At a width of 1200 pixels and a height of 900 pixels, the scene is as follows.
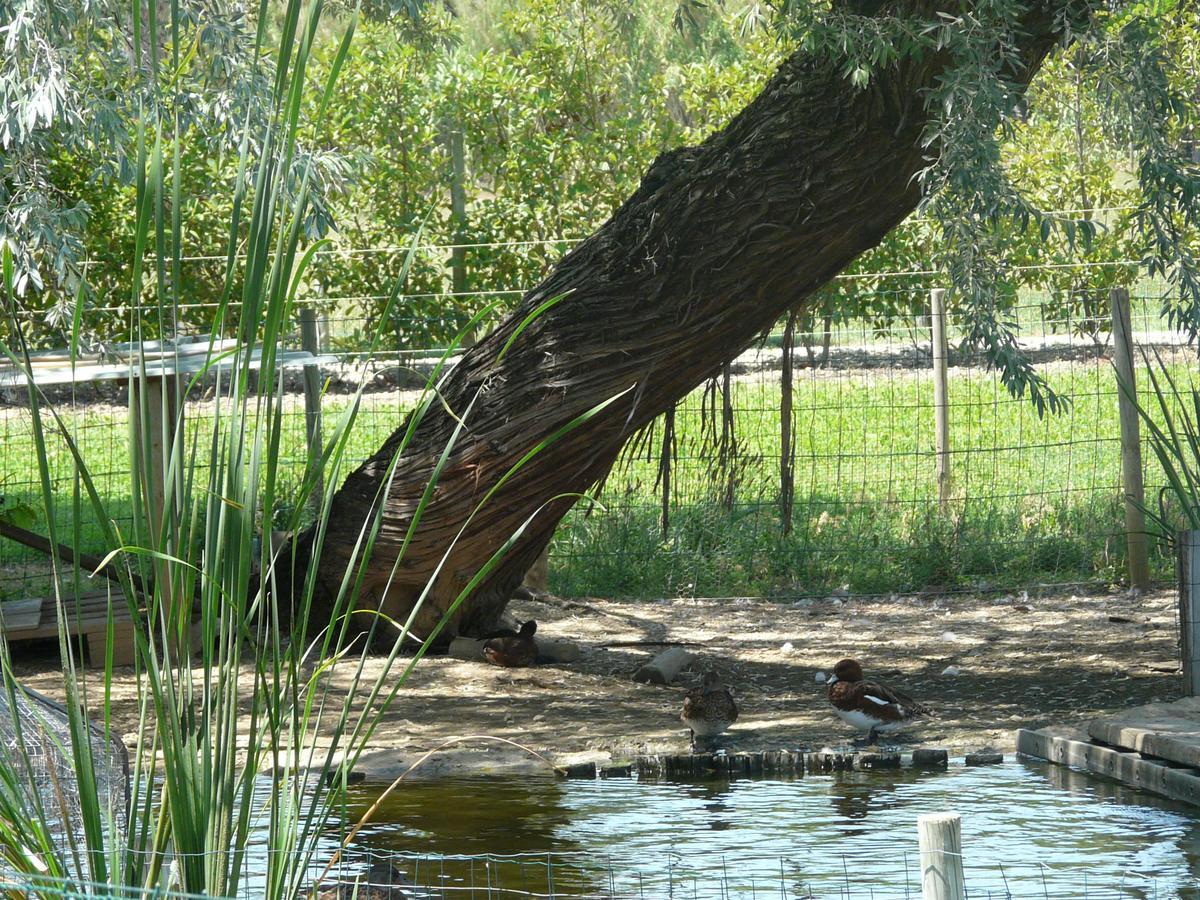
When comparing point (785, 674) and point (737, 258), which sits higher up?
point (737, 258)

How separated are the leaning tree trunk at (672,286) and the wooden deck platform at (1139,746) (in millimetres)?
2404

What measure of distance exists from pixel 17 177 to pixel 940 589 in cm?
657

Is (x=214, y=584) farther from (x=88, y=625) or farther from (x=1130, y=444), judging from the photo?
(x=1130, y=444)

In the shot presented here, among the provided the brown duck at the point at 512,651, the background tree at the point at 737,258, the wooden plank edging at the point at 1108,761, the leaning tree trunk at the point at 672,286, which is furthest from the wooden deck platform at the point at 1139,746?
the brown duck at the point at 512,651

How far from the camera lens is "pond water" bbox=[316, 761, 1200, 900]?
14.3ft

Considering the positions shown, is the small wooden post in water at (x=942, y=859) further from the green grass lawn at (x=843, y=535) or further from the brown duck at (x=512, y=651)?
the green grass lawn at (x=843, y=535)

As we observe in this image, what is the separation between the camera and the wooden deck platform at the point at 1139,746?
5.38m

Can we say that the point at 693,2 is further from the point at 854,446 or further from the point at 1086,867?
the point at 854,446

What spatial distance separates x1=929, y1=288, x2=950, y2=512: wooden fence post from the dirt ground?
95cm

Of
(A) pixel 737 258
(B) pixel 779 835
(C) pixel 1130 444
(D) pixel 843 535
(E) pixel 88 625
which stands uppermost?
(A) pixel 737 258

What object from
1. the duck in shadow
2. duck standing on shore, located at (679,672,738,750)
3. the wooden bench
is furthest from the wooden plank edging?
the wooden bench

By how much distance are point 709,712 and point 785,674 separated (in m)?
1.79

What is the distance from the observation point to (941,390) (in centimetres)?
1009

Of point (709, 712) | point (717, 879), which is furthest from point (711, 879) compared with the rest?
point (709, 712)
